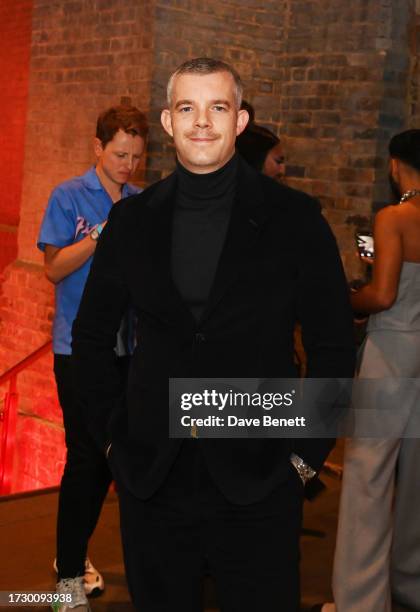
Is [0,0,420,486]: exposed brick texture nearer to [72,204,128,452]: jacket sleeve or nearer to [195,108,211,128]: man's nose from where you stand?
[72,204,128,452]: jacket sleeve

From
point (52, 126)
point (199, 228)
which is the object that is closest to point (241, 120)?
point (199, 228)

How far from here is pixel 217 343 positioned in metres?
2.20

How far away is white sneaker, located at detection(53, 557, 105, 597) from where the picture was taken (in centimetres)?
363

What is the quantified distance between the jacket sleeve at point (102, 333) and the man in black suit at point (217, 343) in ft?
0.16

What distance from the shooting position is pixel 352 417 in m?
3.63

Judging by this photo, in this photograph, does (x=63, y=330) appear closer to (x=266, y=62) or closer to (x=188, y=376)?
(x=188, y=376)

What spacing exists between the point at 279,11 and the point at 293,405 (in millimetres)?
5095

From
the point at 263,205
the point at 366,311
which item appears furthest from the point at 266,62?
the point at 263,205

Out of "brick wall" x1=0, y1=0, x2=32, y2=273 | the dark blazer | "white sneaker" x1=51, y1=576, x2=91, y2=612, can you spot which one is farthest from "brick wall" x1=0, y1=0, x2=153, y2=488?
the dark blazer

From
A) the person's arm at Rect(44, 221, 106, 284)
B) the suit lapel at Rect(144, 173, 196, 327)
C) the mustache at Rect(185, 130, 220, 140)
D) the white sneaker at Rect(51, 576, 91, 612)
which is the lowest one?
the white sneaker at Rect(51, 576, 91, 612)

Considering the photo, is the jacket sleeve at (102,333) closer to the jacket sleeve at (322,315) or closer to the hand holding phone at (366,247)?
the jacket sleeve at (322,315)

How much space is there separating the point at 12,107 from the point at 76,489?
284 inches

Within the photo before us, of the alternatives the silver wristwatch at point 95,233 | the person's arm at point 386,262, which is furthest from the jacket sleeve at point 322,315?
the silver wristwatch at point 95,233

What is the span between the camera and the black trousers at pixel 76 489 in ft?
11.0
